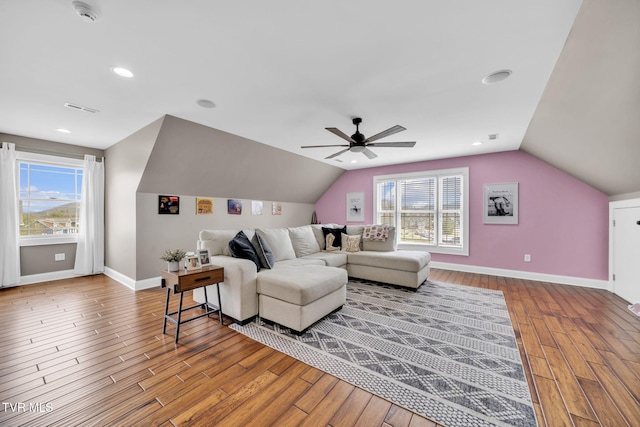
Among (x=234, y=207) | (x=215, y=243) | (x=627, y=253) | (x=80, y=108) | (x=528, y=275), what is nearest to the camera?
(x=80, y=108)

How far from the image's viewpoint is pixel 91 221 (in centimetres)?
455

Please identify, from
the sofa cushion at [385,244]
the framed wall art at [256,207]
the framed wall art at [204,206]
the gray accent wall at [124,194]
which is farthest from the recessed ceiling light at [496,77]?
the framed wall art at [256,207]

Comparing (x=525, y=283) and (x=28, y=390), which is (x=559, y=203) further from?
(x=28, y=390)

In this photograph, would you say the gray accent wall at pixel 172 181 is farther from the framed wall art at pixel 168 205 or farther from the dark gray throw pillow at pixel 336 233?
the dark gray throw pillow at pixel 336 233

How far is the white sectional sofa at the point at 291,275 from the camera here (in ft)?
8.15

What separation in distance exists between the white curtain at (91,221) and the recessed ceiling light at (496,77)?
6181 mm

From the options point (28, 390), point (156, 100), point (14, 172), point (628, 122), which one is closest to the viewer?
point (28, 390)

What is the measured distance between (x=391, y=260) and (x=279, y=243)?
5.90 ft

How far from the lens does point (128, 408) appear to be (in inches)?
59.8

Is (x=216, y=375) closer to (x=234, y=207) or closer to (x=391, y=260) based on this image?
(x=391, y=260)

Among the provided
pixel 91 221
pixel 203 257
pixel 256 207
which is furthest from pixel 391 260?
pixel 91 221

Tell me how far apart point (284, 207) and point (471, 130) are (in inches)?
173

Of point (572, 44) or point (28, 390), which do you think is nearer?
point (28, 390)

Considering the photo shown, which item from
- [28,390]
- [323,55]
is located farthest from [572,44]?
[28,390]
